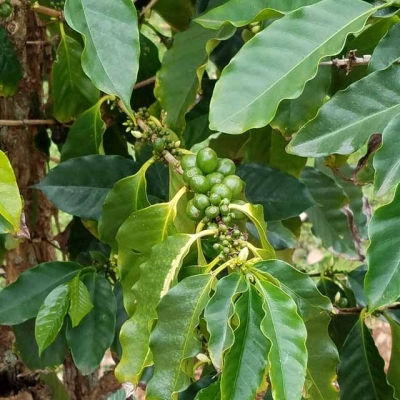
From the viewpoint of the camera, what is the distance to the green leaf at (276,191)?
0.95 metres

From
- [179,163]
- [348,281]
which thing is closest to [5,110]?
[179,163]

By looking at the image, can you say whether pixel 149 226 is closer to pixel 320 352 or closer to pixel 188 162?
pixel 188 162

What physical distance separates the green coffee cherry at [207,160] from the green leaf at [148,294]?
10 cm

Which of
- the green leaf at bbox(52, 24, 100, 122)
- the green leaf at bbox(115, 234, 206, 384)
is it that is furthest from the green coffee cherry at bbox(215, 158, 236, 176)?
the green leaf at bbox(52, 24, 100, 122)

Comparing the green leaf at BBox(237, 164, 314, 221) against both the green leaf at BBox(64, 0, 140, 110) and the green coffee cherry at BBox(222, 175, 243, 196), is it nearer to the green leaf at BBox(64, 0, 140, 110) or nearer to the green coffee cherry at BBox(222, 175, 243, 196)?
the green coffee cherry at BBox(222, 175, 243, 196)

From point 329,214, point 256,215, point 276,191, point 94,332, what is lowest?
point 329,214

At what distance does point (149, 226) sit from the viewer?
0.75 metres

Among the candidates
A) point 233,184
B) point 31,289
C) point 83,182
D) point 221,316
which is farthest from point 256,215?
point 31,289

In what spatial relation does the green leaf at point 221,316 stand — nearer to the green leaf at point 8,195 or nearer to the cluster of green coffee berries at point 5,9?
the green leaf at point 8,195

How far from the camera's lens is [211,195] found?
0.68 meters

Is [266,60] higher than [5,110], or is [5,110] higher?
[266,60]

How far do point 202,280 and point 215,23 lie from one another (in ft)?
0.98

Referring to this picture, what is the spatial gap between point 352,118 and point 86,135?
469 millimetres

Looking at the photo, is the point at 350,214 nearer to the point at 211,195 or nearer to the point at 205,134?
the point at 205,134
